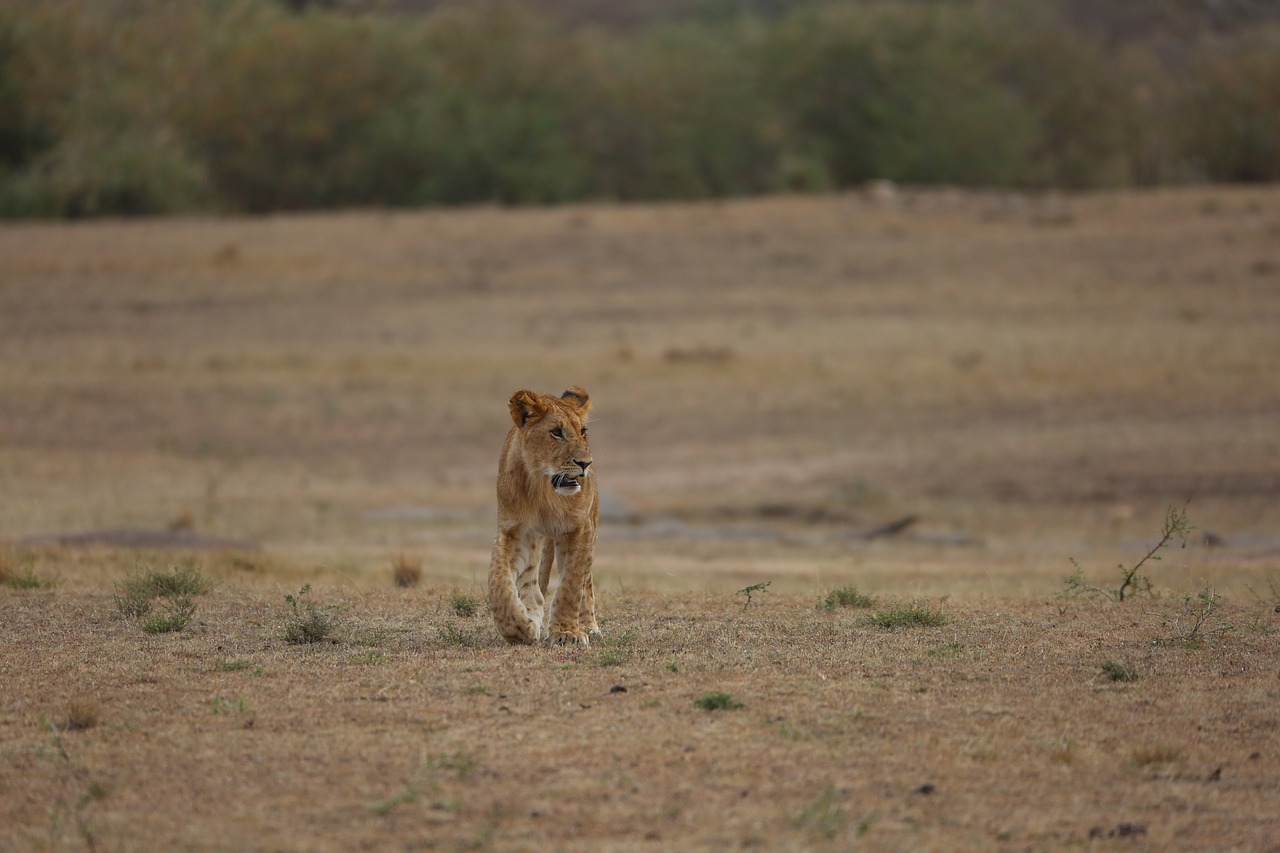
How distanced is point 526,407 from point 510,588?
2.86ft

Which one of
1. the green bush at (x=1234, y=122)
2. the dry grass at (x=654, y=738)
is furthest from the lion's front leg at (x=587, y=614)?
the green bush at (x=1234, y=122)

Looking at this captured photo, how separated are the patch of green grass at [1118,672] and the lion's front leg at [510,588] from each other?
272 cm

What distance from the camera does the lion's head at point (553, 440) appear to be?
7913 millimetres

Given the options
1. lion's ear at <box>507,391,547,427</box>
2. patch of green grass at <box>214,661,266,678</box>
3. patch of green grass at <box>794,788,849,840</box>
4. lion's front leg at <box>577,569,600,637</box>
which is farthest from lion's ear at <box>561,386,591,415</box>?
patch of green grass at <box>794,788,849,840</box>

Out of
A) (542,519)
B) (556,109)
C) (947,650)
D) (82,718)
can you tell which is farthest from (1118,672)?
(556,109)

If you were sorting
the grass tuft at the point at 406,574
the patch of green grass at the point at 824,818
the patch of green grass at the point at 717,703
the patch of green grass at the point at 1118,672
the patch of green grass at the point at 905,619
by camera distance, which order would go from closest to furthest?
the patch of green grass at the point at 824,818
the patch of green grass at the point at 717,703
the patch of green grass at the point at 1118,672
the patch of green grass at the point at 905,619
the grass tuft at the point at 406,574

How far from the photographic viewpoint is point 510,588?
8094 mm

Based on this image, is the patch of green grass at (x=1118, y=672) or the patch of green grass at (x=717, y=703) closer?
the patch of green grass at (x=717, y=703)

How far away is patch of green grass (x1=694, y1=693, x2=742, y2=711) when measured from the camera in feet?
23.2

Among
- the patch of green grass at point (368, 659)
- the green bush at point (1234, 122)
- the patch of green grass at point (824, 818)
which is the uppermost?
the green bush at point (1234, 122)

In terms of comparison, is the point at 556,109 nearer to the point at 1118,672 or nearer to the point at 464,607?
the point at 464,607

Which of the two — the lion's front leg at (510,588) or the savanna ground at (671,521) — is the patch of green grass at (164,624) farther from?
the lion's front leg at (510,588)

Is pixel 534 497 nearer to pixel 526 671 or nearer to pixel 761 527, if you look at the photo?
pixel 526 671

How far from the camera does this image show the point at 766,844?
568cm
